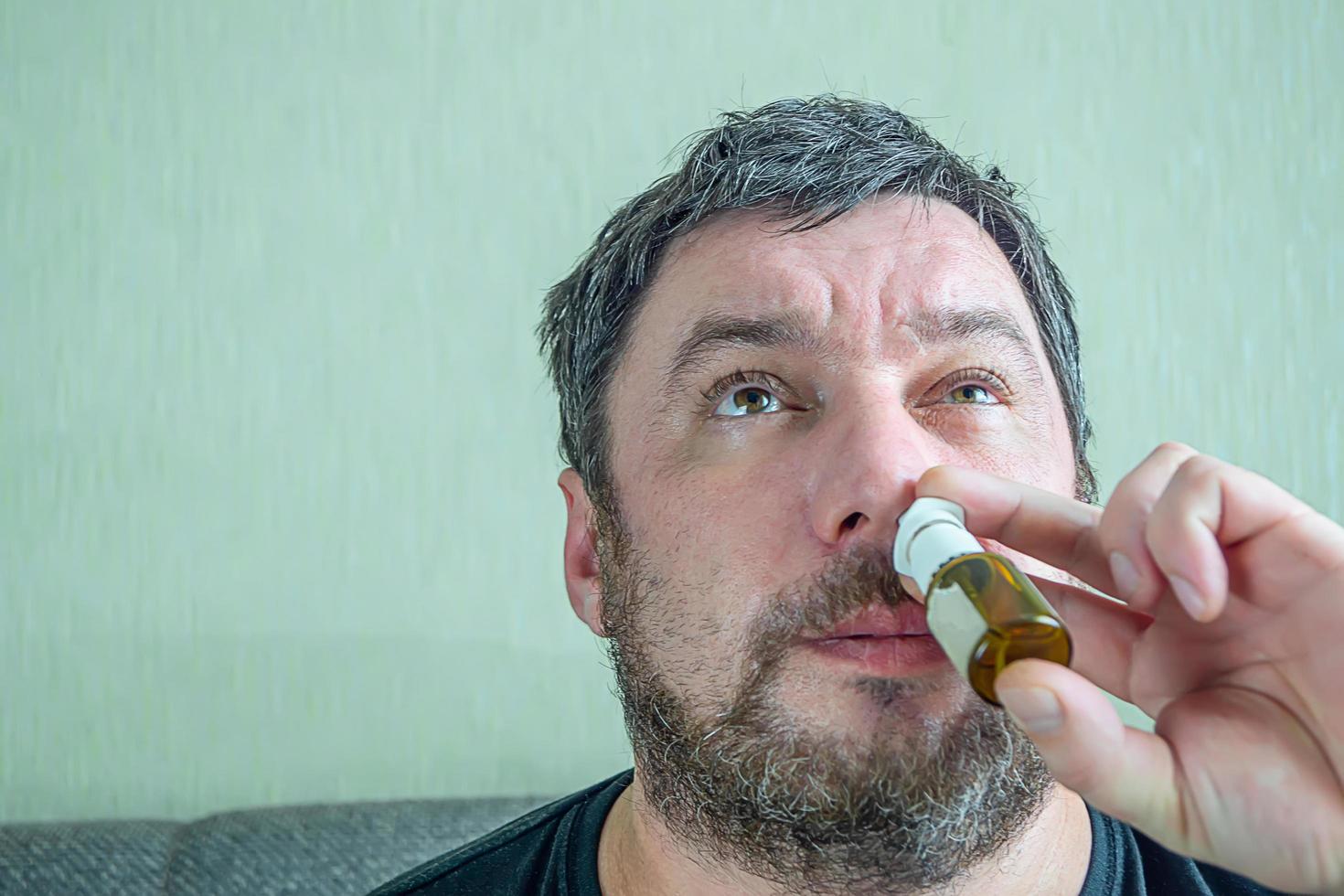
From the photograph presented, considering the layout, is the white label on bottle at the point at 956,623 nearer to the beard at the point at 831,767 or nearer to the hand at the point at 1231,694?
the hand at the point at 1231,694

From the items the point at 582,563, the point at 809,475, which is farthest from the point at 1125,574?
the point at 582,563

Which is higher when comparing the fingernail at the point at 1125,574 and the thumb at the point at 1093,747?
the fingernail at the point at 1125,574

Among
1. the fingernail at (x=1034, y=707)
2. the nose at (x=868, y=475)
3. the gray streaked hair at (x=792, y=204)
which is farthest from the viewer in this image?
the gray streaked hair at (x=792, y=204)

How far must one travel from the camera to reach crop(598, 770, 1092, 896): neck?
37.8 inches

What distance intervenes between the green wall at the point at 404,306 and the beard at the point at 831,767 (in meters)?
0.72

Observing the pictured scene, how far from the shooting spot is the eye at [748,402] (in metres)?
0.97

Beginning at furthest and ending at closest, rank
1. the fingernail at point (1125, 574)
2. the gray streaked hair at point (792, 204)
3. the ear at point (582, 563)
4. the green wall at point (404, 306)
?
the green wall at point (404, 306) < the ear at point (582, 563) < the gray streaked hair at point (792, 204) < the fingernail at point (1125, 574)

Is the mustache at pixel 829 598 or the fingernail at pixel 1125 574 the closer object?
the fingernail at pixel 1125 574

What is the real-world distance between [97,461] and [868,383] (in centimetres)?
124

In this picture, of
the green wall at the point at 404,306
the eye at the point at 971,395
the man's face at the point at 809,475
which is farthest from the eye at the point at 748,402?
the green wall at the point at 404,306

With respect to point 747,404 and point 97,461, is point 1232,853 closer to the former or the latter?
point 747,404

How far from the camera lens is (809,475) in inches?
35.0

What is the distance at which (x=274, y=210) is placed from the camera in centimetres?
164

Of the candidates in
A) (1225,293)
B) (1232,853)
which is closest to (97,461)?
(1232,853)
